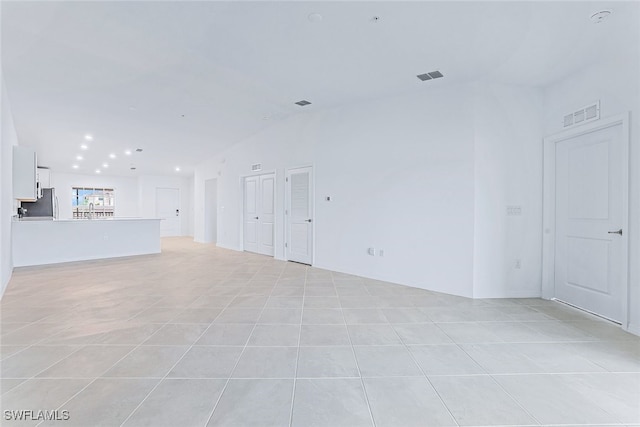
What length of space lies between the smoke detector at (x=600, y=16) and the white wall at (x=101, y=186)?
14.2 m

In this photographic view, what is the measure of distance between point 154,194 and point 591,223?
13596 mm

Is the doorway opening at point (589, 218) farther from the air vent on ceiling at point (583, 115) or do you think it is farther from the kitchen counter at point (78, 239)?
the kitchen counter at point (78, 239)

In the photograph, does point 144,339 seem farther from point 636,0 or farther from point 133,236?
point 133,236

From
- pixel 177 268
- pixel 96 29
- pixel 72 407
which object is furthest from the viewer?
pixel 177 268

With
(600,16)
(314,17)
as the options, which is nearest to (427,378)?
(314,17)

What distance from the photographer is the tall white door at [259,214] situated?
7.27m

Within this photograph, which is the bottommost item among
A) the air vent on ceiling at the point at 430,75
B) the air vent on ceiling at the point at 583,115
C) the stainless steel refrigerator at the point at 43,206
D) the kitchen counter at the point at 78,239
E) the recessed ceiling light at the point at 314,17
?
the kitchen counter at the point at 78,239

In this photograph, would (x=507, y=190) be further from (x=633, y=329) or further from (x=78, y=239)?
(x=78, y=239)

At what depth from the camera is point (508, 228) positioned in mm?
4051

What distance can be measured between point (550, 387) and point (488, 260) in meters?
2.26

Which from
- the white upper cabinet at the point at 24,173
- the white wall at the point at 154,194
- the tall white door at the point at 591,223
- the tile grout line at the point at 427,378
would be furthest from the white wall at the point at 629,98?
the white wall at the point at 154,194

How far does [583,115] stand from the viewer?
3.51 meters

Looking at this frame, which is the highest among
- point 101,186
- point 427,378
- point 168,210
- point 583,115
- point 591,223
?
point 583,115

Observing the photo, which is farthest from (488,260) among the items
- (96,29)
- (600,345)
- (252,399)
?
(96,29)
